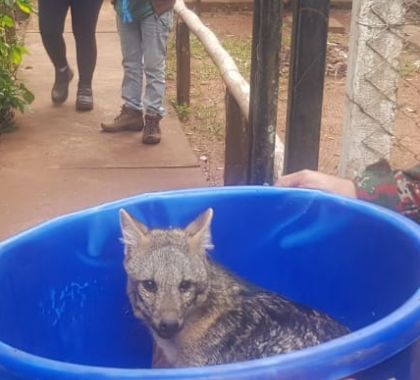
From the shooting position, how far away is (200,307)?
100 inches

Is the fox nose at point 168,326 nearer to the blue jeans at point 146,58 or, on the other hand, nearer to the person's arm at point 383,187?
the person's arm at point 383,187

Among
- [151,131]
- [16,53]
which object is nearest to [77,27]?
[16,53]

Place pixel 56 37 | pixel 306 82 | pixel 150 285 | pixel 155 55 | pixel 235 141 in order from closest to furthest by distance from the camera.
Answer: pixel 150 285, pixel 306 82, pixel 235 141, pixel 155 55, pixel 56 37

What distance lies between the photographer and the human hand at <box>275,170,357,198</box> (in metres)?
2.51

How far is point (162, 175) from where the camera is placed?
5.73 metres

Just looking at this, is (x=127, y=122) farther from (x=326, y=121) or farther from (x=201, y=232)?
(x=201, y=232)

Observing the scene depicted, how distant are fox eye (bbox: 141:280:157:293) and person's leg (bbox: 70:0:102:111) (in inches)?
178

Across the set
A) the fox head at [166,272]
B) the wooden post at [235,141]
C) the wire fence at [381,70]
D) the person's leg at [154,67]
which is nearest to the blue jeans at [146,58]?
the person's leg at [154,67]

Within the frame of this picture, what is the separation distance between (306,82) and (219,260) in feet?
3.06

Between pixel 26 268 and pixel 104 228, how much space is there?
0.27 metres

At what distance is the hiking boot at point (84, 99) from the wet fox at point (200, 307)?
4656mm

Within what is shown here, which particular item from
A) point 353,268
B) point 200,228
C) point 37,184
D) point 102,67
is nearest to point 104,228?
point 200,228

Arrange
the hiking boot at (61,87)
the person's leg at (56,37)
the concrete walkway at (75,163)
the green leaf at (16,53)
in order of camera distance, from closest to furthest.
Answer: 1. the concrete walkway at (75,163)
2. the green leaf at (16,53)
3. the person's leg at (56,37)
4. the hiking boot at (61,87)

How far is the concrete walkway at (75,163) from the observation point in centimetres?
531
